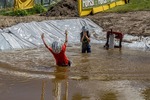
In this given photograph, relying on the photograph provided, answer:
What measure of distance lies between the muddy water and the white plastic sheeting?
1884 mm

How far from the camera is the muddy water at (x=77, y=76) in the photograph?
10336 mm

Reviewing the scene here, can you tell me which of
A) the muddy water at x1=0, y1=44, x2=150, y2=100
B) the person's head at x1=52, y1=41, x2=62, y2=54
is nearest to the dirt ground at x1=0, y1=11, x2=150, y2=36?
the muddy water at x1=0, y1=44, x2=150, y2=100

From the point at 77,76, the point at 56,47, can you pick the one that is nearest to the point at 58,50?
the point at 56,47

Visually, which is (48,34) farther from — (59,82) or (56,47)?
(59,82)

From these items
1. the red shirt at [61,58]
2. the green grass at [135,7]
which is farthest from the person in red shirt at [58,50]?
the green grass at [135,7]

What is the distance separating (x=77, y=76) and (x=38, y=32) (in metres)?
9.79

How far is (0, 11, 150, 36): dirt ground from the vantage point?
22.9 m

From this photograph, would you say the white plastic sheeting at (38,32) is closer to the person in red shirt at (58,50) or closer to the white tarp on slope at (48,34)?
the white tarp on slope at (48,34)

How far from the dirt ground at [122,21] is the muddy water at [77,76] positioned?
4524mm

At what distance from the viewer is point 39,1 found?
34844 mm

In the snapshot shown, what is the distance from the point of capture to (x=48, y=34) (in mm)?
22562

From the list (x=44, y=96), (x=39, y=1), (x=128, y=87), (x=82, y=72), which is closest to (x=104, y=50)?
(x=82, y=72)

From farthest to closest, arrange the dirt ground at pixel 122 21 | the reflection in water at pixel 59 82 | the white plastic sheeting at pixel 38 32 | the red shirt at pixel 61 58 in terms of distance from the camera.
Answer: the dirt ground at pixel 122 21 → the white plastic sheeting at pixel 38 32 → the red shirt at pixel 61 58 → the reflection in water at pixel 59 82

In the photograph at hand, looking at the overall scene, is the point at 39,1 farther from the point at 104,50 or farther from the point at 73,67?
the point at 73,67
